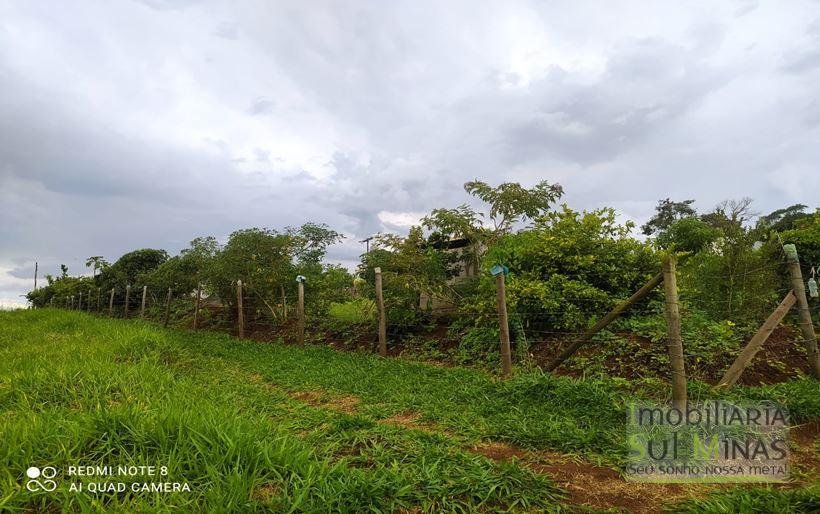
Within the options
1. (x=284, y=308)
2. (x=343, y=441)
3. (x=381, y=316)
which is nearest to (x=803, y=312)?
(x=343, y=441)

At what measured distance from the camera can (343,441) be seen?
10.3 ft

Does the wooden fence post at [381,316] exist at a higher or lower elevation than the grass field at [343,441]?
higher

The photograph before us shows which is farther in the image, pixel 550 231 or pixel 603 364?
pixel 550 231

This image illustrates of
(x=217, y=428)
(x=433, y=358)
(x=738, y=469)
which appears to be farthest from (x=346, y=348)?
(x=738, y=469)

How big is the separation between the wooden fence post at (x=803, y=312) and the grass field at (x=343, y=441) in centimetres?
48

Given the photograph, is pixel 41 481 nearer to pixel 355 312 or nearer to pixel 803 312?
pixel 803 312

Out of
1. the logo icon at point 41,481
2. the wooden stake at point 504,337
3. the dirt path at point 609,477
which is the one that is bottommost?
the dirt path at point 609,477

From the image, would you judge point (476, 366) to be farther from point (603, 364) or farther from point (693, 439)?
point (693, 439)

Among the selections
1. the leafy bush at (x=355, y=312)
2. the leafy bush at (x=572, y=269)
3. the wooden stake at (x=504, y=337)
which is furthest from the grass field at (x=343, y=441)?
the leafy bush at (x=355, y=312)

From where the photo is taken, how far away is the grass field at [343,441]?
2172 mm

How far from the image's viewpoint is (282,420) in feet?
12.5

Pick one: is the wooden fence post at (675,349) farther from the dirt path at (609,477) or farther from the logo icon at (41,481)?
the logo icon at (41,481)

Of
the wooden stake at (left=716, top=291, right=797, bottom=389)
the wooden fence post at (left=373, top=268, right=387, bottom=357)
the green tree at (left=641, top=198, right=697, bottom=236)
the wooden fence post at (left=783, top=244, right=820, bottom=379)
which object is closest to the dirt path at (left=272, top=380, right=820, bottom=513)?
the wooden stake at (left=716, top=291, right=797, bottom=389)

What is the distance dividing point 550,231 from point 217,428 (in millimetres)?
6247
